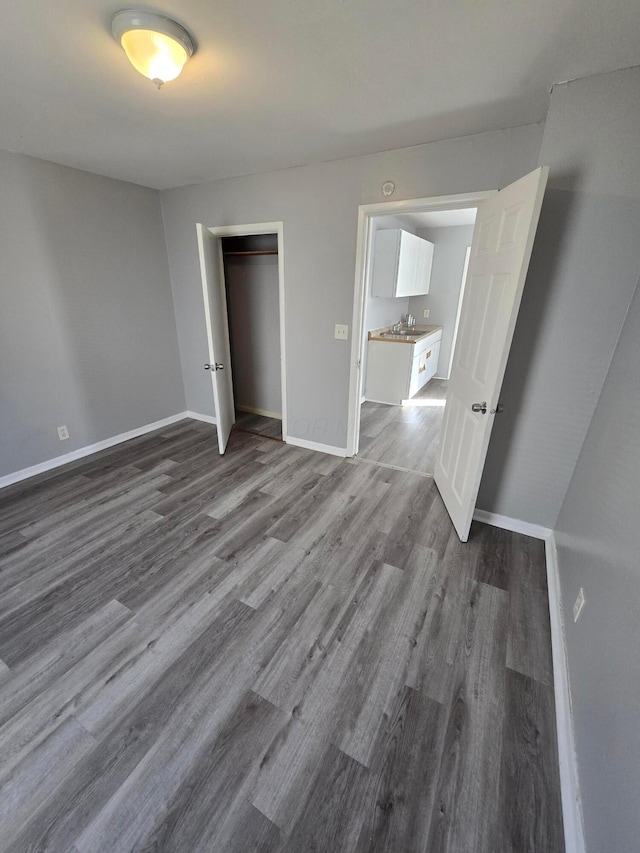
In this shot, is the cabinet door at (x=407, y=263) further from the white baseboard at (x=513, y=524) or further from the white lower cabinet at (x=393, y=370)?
the white baseboard at (x=513, y=524)

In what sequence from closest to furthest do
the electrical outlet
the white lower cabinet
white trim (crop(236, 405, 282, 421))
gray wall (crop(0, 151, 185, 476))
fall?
the electrical outlet < gray wall (crop(0, 151, 185, 476)) < white trim (crop(236, 405, 282, 421)) < the white lower cabinet

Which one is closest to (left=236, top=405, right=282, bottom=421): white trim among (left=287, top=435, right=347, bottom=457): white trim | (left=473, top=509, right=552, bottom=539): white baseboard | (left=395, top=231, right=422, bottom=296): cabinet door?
(left=287, top=435, right=347, bottom=457): white trim

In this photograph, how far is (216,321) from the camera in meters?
3.20

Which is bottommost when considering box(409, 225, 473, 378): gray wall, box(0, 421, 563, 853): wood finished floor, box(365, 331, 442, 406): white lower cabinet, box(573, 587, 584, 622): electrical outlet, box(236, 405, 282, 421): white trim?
box(0, 421, 563, 853): wood finished floor

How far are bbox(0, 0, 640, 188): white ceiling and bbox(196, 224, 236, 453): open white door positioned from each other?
76 centimetres

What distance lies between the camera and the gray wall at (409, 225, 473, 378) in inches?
216

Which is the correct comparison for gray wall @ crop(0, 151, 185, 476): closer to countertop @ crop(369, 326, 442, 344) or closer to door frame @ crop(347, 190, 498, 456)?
door frame @ crop(347, 190, 498, 456)

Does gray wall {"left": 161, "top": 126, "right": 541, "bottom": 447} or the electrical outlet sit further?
gray wall {"left": 161, "top": 126, "right": 541, "bottom": 447}

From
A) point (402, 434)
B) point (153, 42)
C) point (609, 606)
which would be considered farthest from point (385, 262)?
point (609, 606)

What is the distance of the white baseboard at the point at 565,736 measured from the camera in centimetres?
101

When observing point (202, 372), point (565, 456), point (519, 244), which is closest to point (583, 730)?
point (565, 456)

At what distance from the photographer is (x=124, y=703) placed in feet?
4.40

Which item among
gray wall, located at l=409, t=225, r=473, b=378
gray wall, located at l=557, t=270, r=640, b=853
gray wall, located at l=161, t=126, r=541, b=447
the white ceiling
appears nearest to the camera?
gray wall, located at l=557, t=270, r=640, b=853

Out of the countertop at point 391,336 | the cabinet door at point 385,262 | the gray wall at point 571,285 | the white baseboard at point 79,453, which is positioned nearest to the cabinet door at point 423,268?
the countertop at point 391,336
